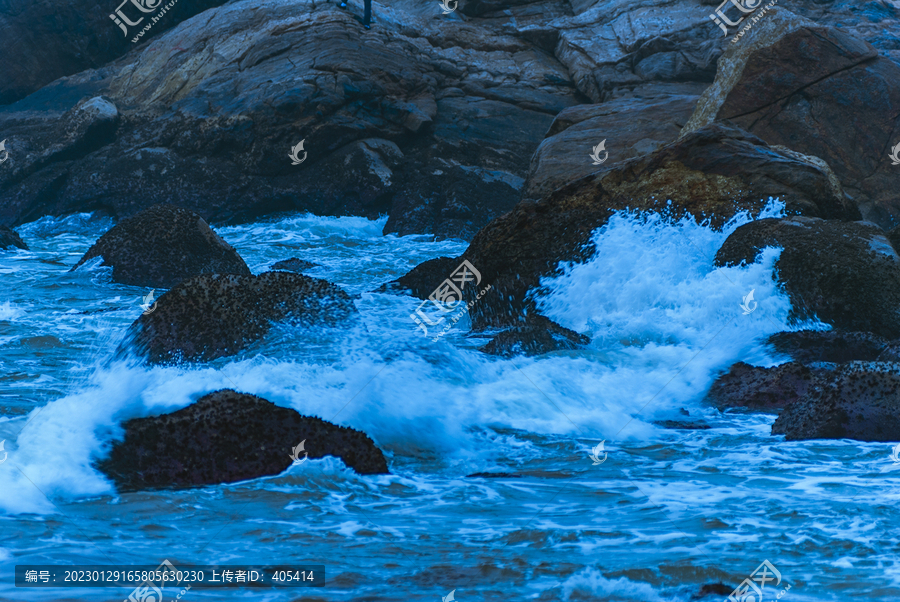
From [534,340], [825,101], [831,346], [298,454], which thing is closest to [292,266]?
[534,340]

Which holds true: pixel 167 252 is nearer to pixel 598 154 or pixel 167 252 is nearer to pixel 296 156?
pixel 296 156

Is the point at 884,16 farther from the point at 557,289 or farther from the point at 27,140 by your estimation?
the point at 27,140

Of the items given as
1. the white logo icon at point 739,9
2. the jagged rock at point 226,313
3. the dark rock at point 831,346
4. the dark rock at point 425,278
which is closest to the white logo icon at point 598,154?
the dark rock at point 425,278

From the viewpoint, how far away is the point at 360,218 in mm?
16500

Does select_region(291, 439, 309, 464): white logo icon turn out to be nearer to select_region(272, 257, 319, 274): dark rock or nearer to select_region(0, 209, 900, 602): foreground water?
select_region(0, 209, 900, 602): foreground water

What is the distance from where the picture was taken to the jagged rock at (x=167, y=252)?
33.8 feet

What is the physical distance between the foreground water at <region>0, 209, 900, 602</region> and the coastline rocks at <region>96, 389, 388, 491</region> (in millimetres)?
107

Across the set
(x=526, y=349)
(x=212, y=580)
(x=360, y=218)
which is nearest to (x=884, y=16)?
(x=360, y=218)

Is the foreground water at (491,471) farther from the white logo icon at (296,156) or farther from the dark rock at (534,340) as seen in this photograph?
the white logo icon at (296,156)

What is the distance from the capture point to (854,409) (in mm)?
5305

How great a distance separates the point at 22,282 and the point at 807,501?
33.7 ft

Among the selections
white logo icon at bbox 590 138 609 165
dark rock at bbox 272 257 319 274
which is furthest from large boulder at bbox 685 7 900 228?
dark rock at bbox 272 257 319 274

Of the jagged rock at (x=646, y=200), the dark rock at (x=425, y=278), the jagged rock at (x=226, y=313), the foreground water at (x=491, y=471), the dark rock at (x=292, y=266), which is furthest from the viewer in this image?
the dark rock at (x=292, y=266)

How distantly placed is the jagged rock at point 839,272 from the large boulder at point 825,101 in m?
4.61
